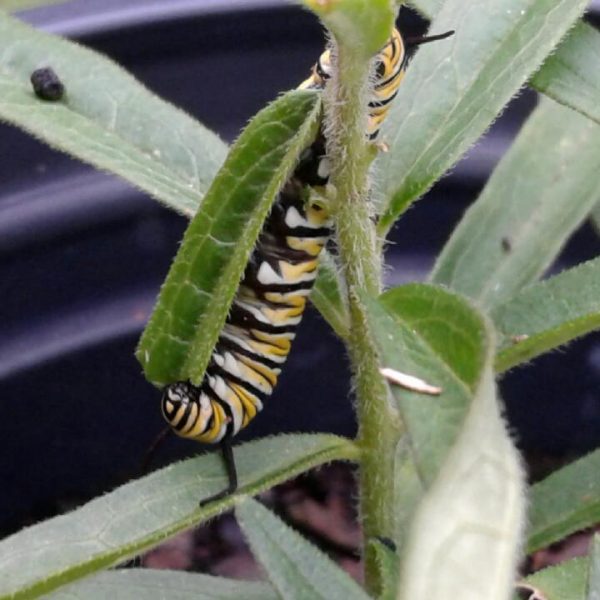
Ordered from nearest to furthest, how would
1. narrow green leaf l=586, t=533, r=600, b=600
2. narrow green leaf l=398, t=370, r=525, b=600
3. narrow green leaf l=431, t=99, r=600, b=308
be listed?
narrow green leaf l=398, t=370, r=525, b=600 → narrow green leaf l=586, t=533, r=600, b=600 → narrow green leaf l=431, t=99, r=600, b=308

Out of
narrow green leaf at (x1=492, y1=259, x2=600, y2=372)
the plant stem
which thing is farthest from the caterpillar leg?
narrow green leaf at (x1=492, y1=259, x2=600, y2=372)

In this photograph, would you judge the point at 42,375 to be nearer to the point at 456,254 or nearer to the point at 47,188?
the point at 47,188

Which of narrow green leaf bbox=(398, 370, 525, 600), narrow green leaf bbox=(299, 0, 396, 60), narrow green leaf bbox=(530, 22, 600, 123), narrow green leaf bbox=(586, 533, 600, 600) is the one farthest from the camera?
narrow green leaf bbox=(530, 22, 600, 123)

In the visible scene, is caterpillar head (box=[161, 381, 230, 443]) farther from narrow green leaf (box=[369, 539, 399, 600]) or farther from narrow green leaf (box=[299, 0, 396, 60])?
narrow green leaf (box=[299, 0, 396, 60])

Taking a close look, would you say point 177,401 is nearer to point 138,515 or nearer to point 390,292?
point 138,515

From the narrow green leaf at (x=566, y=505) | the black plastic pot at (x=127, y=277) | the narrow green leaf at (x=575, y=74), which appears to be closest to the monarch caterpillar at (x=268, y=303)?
the narrow green leaf at (x=575, y=74)

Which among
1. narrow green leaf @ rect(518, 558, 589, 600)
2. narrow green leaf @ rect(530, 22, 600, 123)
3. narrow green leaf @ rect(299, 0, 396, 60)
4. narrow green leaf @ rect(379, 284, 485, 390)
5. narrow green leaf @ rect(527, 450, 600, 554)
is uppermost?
narrow green leaf @ rect(299, 0, 396, 60)

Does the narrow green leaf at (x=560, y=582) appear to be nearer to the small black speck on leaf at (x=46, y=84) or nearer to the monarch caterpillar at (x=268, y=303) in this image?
the monarch caterpillar at (x=268, y=303)

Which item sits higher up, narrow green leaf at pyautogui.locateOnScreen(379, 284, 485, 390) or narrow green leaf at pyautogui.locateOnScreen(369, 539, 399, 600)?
narrow green leaf at pyautogui.locateOnScreen(379, 284, 485, 390)
